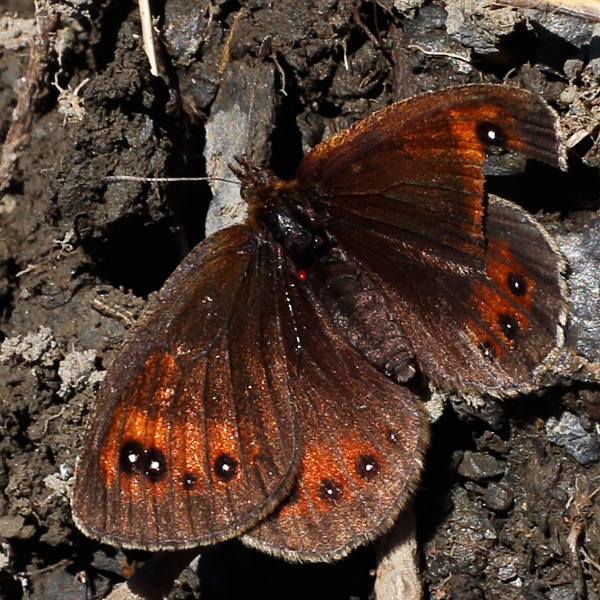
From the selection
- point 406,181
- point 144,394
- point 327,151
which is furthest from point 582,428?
point 144,394

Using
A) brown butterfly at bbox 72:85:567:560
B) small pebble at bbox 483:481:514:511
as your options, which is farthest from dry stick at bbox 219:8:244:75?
small pebble at bbox 483:481:514:511

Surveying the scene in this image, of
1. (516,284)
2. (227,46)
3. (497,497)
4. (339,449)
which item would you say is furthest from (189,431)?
(227,46)

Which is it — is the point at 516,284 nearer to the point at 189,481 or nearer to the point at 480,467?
the point at 480,467

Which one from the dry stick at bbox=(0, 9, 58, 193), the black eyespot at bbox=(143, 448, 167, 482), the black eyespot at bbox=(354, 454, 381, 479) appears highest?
the dry stick at bbox=(0, 9, 58, 193)

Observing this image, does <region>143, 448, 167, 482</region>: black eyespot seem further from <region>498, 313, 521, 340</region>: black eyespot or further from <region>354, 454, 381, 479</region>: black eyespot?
<region>498, 313, 521, 340</region>: black eyespot

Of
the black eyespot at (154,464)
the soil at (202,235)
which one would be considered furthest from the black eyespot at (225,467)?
the soil at (202,235)

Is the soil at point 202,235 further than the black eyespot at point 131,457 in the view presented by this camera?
Yes

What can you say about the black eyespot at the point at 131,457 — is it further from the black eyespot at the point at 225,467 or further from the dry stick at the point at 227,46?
the dry stick at the point at 227,46
